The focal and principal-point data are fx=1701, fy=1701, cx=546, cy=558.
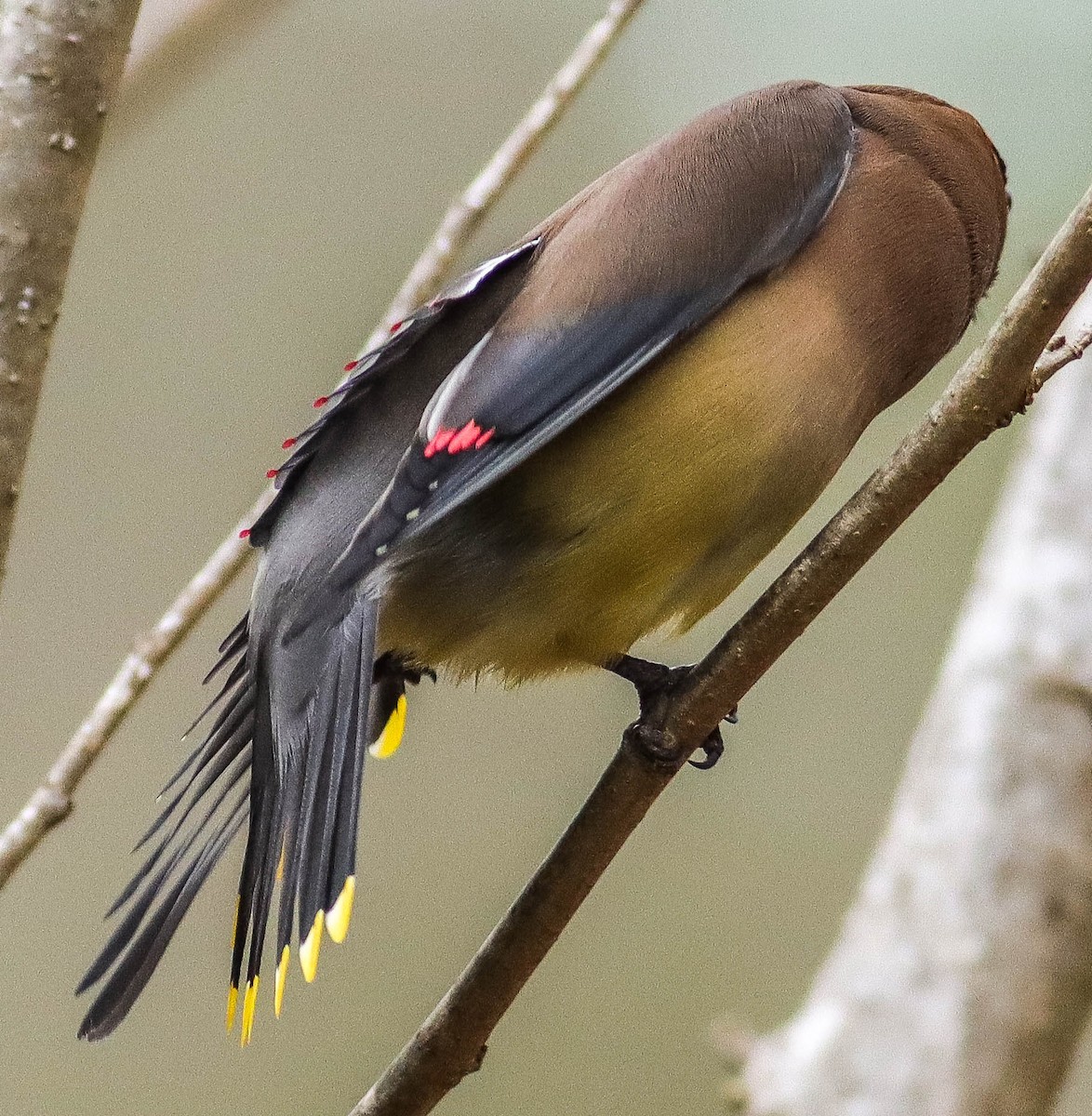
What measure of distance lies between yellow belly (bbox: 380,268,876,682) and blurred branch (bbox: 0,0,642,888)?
244 millimetres

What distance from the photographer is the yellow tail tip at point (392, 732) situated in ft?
8.92

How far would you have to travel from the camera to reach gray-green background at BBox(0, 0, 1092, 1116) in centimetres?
477

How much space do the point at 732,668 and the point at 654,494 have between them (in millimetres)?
304

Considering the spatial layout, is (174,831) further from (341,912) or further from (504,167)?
(504,167)

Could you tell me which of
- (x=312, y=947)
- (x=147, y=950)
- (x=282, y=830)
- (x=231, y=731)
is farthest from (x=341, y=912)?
(x=231, y=731)

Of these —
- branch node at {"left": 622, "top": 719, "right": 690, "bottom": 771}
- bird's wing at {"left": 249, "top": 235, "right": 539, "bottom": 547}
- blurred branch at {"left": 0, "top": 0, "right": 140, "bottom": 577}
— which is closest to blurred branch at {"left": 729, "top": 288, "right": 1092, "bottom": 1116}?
bird's wing at {"left": 249, "top": 235, "right": 539, "bottom": 547}

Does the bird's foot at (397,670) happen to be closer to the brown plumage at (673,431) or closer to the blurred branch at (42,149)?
the brown plumage at (673,431)

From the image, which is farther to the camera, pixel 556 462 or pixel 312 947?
pixel 556 462

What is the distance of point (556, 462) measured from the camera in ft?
7.16

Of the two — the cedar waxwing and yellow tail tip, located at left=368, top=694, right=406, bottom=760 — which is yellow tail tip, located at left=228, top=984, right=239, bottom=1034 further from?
yellow tail tip, located at left=368, top=694, right=406, bottom=760

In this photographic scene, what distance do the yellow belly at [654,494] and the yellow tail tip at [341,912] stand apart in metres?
0.45

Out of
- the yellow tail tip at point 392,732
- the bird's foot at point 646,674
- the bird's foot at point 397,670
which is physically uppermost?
the bird's foot at point 397,670

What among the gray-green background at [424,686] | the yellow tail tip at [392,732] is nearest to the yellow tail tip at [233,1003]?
the yellow tail tip at [392,732]

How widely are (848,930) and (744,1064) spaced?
37 cm
